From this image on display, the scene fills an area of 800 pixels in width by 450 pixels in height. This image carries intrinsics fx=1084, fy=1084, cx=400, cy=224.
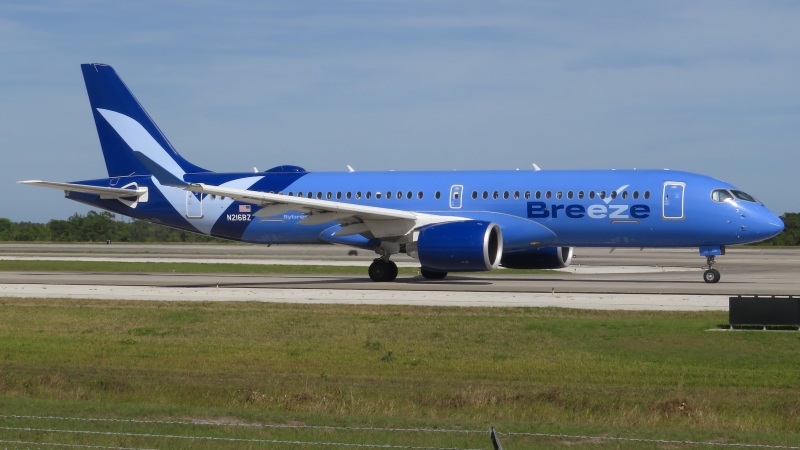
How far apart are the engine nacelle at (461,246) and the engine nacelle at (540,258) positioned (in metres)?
3.76

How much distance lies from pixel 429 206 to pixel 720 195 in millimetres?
11115

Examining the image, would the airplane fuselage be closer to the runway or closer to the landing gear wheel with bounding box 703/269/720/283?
the landing gear wheel with bounding box 703/269/720/283

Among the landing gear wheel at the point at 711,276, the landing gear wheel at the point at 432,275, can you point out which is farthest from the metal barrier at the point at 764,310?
the landing gear wheel at the point at 432,275

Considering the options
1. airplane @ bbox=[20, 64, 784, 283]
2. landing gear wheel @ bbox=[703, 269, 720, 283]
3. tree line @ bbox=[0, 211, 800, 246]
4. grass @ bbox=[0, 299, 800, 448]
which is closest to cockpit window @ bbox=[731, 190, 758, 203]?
airplane @ bbox=[20, 64, 784, 283]

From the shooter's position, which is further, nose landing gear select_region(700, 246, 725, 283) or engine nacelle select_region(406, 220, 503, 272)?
nose landing gear select_region(700, 246, 725, 283)

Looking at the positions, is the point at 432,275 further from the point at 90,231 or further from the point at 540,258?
the point at 90,231

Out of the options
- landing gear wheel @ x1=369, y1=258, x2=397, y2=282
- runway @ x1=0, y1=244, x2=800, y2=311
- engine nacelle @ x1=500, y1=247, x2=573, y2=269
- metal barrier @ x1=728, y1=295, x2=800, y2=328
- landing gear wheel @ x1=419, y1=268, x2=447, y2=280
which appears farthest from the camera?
landing gear wheel @ x1=419, y1=268, x2=447, y2=280

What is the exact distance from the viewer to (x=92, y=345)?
2402 cm

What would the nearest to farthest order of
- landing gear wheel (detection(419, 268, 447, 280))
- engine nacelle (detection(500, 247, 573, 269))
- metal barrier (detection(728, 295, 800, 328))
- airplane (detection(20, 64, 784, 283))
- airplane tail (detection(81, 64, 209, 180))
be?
1. metal barrier (detection(728, 295, 800, 328))
2. airplane (detection(20, 64, 784, 283))
3. engine nacelle (detection(500, 247, 573, 269))
4. landing gear wheel (detection(419, 268, 447, 280))
5. airplane tail (detection(81, 64, 209, 180))

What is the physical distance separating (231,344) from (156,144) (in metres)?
25.7

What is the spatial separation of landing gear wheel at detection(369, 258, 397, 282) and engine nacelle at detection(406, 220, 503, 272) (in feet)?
10.8

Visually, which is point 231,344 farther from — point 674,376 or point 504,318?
point 674,376

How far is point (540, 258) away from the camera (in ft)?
142

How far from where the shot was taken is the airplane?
128ft
